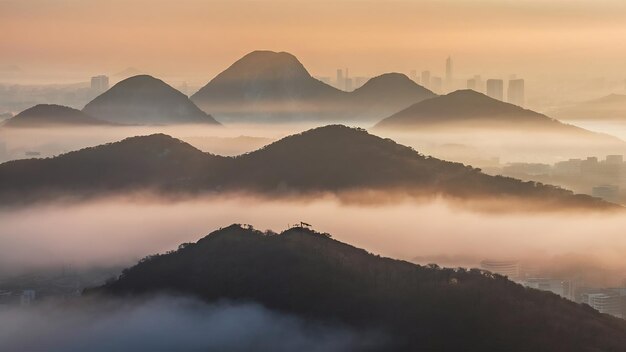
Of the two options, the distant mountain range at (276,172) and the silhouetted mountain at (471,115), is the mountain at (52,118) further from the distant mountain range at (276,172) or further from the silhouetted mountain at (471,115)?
the distant mountain range at (276,172)

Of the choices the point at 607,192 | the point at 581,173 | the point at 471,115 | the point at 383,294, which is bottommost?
the point at 383,294

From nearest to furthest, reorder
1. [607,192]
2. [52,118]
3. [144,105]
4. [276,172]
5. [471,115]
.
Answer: [276,172] → [607,192] → [471,115] → [52,118] → [144,105]

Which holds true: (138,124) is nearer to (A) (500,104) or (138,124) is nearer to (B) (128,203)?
(A) (500,104)

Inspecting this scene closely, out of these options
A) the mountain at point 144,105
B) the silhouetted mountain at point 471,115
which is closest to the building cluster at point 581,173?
the silhouetted mountain at point 471,115

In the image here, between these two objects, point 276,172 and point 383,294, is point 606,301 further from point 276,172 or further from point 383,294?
point 383,294

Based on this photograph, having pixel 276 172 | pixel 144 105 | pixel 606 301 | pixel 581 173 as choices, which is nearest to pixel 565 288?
pixel 606 301

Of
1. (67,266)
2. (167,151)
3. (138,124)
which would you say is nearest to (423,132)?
(138,124)
